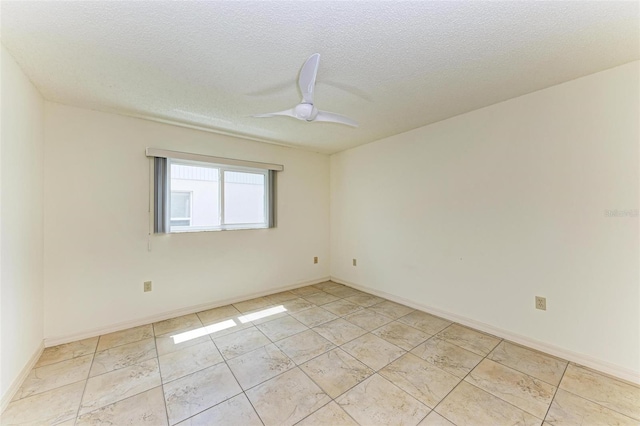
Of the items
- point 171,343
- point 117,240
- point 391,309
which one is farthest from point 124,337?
point 391,309

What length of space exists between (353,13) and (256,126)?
194 cm

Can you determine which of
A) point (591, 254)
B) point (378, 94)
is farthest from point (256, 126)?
point (591, 254)

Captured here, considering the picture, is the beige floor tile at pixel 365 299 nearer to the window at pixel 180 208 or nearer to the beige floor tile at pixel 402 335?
the beige floor tile at pixel 402 335

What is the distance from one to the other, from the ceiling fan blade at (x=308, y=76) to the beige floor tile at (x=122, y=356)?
96.0 inches

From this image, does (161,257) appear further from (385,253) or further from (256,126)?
(385,253)

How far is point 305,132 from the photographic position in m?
3.29

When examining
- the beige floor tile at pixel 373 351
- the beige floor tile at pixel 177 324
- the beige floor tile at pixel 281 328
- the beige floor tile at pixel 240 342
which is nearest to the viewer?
the beige floor tile at pixel 373 351

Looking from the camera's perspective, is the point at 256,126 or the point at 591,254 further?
the point at 256,126

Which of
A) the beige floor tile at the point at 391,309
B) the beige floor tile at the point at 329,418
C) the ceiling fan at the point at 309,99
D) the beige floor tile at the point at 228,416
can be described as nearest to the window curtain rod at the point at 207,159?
the ceiling fan at the point at 309,99

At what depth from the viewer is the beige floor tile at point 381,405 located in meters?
1.52

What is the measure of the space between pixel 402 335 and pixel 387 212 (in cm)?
161

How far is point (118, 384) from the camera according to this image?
71.9 inches

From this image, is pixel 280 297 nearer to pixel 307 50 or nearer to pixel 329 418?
pixel 329 418

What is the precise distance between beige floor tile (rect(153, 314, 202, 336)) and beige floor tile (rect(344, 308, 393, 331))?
5.51 ft
